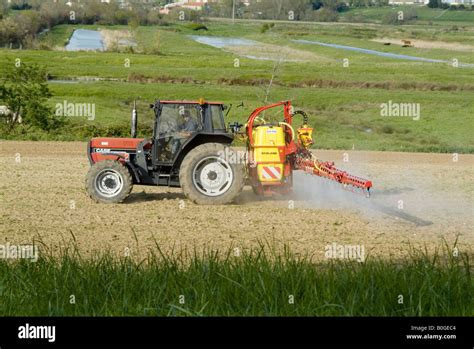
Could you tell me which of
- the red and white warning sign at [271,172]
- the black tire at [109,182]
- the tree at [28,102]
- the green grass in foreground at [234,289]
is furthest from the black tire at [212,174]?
the tree at [28,102]

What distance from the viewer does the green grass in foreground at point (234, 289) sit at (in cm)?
705

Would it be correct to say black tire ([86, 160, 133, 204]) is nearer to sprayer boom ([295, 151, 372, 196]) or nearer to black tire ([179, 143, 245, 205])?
black tire ([179, 143, 245, 205])

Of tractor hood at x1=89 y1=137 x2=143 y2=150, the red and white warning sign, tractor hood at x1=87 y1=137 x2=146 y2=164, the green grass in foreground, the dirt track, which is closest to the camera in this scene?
the green grass in foreground

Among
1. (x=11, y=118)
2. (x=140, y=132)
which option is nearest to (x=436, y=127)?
(x=140, y=132)

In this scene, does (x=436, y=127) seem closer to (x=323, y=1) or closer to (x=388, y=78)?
(x=388, y=78)

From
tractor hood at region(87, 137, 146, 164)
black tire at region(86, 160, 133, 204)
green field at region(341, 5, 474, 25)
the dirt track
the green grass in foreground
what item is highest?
green field at region(341, 5, 474, 25)

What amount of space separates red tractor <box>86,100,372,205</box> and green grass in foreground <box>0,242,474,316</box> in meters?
6.86

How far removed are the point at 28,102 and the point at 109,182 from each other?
13.2 m

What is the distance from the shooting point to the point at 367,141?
30.1 metres

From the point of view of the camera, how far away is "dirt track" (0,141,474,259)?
13.1 metres

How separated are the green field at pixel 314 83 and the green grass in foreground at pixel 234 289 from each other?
1896 cm

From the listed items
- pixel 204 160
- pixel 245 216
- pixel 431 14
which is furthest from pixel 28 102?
pixel 431 14

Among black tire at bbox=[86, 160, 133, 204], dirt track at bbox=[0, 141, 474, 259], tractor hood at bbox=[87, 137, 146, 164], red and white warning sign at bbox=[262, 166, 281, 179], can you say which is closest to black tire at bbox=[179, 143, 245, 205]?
dirt track at bbox=[0, 141, 474, 259]
